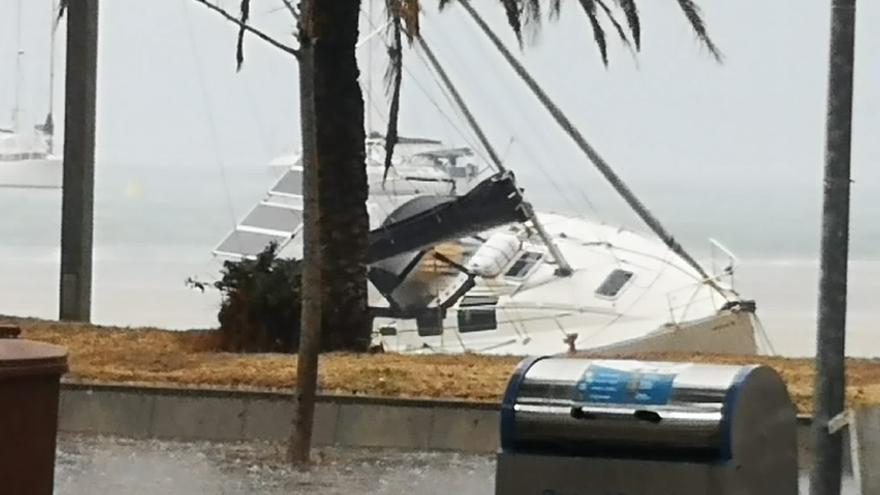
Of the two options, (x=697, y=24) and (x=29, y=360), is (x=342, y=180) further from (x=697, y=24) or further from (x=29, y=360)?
(x=29, y=360)

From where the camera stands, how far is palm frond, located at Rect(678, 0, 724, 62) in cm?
1593

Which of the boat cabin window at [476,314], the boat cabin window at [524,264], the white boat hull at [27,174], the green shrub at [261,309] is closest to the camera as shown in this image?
the green shrub at [261,309]

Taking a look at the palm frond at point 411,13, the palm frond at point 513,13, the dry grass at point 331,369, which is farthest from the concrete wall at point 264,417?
the palm frond at point 513,13

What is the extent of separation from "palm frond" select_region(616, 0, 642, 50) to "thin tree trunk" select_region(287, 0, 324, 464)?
19.0 ft

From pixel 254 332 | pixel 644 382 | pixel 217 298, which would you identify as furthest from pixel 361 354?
pixel 644 382

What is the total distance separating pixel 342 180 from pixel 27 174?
18.1 metres

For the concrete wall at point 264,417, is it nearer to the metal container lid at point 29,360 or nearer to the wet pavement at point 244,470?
the wet pavement at point 244,470

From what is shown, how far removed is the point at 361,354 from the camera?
1431 cm

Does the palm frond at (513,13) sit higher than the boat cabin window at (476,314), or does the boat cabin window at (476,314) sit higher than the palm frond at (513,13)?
the palm frond at (513,13)

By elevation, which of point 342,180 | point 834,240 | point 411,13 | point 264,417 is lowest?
point 264,417

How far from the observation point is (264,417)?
1116cm

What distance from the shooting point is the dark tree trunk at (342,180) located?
14680 millimetres

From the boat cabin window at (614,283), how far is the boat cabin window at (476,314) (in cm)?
146

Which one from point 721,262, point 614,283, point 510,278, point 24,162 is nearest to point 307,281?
point 614,283
